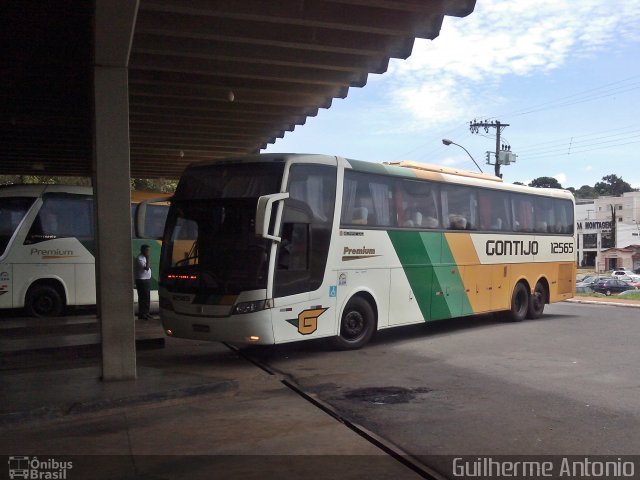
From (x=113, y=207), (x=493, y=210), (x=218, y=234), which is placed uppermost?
(x=493, y=210)

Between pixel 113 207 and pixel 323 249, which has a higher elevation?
pixel 113 207

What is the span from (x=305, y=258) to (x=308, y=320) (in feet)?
3.25

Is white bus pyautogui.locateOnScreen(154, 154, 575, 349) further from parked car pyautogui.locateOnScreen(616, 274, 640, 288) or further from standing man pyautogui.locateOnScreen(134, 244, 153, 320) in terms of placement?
parked car pyautogui.locateOnScreen(616, 274, 640, 288)

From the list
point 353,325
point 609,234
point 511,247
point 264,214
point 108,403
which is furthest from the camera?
point 609,234

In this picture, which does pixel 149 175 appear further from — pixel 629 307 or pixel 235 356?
pixel 629 307

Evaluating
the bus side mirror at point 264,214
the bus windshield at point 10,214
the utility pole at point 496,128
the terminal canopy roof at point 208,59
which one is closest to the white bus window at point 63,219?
the bus windshield at point 10,214

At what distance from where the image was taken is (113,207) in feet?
24.9

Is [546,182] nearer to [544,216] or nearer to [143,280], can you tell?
[544,216]

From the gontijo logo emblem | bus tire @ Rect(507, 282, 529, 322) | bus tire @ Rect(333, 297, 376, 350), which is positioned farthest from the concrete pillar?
bus tire @ Rect(507, 282, 529, 322)

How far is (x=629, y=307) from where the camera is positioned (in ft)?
68.0

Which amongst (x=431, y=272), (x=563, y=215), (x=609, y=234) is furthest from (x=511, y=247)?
(x=609, y=234)

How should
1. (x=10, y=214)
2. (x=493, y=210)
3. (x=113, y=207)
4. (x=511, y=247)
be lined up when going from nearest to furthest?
(x=113, y=207), (x=10, y=214), (x=493, y=210), (x=511, y=247)

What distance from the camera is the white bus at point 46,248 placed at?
1391 centimetres

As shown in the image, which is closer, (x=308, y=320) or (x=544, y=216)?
(x=308, y=320)
